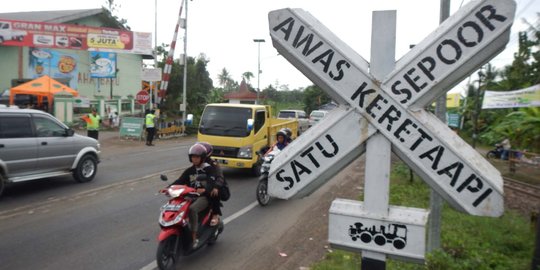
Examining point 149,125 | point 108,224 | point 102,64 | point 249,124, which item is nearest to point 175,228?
point 108,224

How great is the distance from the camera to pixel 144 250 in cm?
596

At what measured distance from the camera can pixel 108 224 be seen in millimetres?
7141

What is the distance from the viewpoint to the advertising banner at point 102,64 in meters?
29.4

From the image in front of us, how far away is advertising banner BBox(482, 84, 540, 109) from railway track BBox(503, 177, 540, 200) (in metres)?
2.53

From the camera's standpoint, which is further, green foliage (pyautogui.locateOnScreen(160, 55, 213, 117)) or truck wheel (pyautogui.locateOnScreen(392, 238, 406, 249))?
green foliage (pyautogui.locateOnScreen(160, 55, 213, 117))

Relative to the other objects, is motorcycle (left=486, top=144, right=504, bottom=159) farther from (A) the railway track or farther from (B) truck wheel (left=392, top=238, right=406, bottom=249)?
(B) truck wheel (left=392, top=238, right=406, bottom=249)

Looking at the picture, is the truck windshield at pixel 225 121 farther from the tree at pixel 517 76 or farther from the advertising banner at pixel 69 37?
the advertising banner at pixel 69 37

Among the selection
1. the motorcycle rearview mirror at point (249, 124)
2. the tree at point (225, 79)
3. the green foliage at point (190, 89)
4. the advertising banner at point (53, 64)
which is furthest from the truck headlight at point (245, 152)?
the tree at point (225, 79)

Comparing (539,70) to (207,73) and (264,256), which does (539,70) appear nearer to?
(264,256)

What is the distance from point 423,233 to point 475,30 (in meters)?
0.81

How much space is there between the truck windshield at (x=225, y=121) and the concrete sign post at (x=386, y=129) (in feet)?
33.6

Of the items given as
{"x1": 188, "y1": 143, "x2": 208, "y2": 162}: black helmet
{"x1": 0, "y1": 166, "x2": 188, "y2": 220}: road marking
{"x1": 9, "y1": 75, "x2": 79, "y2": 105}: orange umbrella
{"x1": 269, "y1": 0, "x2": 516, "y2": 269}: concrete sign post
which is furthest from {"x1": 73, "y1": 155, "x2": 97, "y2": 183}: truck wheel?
{"x1": 9, "y1": 75, "x2": 79, "y2": 105}: orange umbrella

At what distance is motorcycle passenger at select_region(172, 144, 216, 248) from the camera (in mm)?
5348

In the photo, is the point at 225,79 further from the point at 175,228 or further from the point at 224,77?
the point at 175,228
